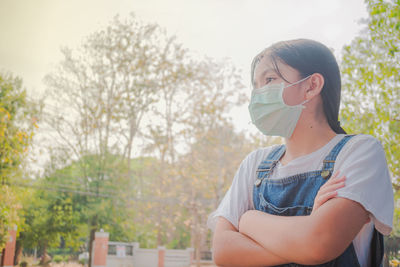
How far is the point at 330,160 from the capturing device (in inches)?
30.3

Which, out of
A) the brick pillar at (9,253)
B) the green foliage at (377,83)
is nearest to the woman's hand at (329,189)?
the green foliage at (377,83)

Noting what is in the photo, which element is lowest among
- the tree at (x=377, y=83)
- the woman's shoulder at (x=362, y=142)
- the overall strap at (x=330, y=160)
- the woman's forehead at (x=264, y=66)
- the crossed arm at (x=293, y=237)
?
the crossed arm at (x=293, y=237)

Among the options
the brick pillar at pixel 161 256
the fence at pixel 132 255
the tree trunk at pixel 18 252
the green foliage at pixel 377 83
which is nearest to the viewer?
the green foliage at pixel 377 83

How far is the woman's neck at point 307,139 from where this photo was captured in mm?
828

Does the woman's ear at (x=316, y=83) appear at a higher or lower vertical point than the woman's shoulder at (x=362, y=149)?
higher

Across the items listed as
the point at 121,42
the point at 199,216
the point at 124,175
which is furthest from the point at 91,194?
the point at 121,42

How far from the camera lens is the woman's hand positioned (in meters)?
0.70

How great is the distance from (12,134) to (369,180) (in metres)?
7.59

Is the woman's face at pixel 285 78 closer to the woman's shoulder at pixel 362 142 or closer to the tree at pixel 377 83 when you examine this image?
the woman's shoulder at pixel 362 142

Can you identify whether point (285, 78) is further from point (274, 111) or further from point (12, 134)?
point (12, 134)

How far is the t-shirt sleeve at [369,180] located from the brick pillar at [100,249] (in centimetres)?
1141

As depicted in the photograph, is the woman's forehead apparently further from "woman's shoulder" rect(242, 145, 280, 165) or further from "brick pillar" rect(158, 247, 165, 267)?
"brick pillar" rect(158, 247, 165, 267)

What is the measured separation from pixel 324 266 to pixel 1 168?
27.3 ft

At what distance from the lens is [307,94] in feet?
2.84
